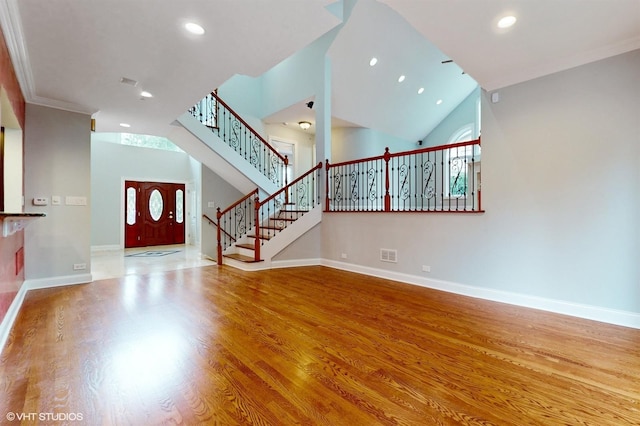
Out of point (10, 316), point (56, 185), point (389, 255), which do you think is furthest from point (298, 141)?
point (10, 316)

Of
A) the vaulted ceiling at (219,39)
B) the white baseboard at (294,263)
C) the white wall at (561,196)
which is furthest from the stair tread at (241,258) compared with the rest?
the white wall at (561,196)

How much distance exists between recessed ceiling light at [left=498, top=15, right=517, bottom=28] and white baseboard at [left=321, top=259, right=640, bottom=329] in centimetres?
282

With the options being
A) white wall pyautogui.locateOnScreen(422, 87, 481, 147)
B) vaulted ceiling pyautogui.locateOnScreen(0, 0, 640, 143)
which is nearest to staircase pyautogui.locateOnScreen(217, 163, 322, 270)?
vaulted ceiling pyautogui.locateOnScreen(0, 0, 640, 143)

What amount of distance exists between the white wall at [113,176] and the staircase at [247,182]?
287cm

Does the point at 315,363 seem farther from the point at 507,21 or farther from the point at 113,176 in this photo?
the point at 113,176

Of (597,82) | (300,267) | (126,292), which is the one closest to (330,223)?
(300,267)

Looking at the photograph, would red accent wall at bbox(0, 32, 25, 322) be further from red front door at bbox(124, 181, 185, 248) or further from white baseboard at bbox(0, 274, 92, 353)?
red front door at bbox(124, 181, 185, 248)

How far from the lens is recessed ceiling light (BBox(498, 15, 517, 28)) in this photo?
8.08 feet

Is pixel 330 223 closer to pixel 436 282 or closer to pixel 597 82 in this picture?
pixel 436 282

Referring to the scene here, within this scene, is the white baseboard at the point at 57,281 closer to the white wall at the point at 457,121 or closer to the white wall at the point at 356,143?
the white wall at the point at 356,143

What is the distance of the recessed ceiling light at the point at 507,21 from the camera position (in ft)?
8.08

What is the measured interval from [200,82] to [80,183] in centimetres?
262

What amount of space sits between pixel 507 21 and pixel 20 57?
15.1 feet

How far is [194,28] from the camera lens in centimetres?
256
